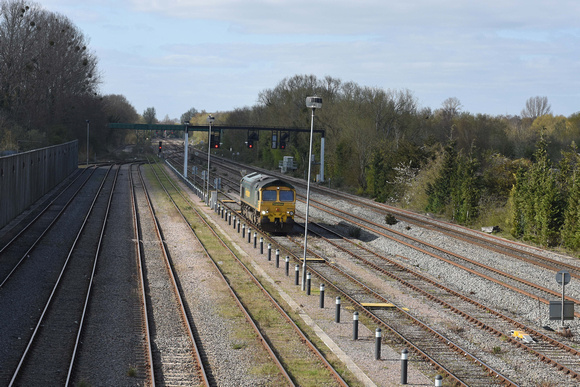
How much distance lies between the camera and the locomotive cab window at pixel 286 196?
32.0 metres

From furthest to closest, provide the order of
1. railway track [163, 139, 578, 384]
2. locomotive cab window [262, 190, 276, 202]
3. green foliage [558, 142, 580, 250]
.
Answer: locomotive cab window [262, 190, 276, 202], green foliage [558, 142, 580, 250], railway track [163, 139, 578, 384]

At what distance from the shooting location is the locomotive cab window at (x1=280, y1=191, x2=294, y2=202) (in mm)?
31953

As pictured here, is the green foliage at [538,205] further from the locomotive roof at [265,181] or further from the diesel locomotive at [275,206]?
the locomotive roof at [265,181]

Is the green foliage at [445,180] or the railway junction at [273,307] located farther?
the green foliage at [445,180]

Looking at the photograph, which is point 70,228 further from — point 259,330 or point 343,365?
point 343,365

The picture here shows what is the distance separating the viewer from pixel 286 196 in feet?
105

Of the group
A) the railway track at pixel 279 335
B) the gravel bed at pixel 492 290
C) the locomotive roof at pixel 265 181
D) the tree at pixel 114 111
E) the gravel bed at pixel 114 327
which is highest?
the tree at pixel 114 111

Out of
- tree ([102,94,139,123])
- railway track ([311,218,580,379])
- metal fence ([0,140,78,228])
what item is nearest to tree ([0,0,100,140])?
tree ([102,94,139,123])

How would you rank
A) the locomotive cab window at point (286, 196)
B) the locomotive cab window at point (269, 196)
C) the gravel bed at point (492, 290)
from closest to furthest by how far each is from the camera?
the gravel bed at point (492, 290), the locomotive cab window at point (269, 196), the locomotive cab window at point (286, 196)

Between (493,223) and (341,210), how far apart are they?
1110 centimetres

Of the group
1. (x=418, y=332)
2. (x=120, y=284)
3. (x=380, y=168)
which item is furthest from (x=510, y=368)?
(x=380, y=168)

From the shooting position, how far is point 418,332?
15.9 metres

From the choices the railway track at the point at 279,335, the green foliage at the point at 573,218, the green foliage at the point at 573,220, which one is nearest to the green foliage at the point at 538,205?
the green foliage at the point at 573,218

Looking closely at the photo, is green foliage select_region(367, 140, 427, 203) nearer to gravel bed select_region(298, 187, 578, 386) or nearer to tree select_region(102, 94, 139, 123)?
gravel bed select_region(298, 187, 578, 386)
